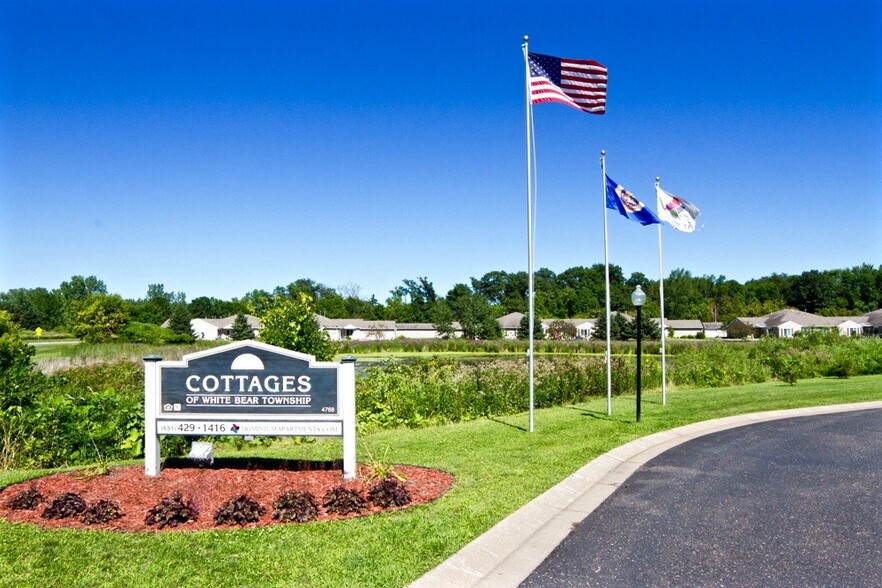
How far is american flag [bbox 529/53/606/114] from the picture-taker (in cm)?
1219

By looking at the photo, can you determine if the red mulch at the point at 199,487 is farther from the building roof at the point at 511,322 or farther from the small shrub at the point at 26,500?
the building roof at the point at 511,322

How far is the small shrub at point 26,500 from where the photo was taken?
6828 millimetres

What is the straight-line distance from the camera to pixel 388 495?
706 centimetres

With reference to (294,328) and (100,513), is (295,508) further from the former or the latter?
(294,328)

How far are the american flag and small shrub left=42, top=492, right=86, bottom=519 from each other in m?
9.17

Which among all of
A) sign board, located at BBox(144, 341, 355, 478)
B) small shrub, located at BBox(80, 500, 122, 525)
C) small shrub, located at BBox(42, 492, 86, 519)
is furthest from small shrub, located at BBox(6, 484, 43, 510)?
sign board, located at BBox(144, 341, 355, 478)

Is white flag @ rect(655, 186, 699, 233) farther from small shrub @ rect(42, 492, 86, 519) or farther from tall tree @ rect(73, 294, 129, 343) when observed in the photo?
tall tree @ rect(73, 294, 129, 343)

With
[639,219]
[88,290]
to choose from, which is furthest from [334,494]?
[88,290]

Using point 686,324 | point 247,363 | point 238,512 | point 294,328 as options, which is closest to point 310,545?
point 238,512

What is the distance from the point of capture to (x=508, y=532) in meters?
6.28

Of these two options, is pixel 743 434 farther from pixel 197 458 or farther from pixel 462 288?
pixel 462 288

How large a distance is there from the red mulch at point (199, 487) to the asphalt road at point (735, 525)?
2.04 m

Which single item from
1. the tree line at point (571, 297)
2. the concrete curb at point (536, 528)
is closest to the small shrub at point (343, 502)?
the concrete curb at point (536, 528)

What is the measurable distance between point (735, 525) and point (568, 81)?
26.9ft
